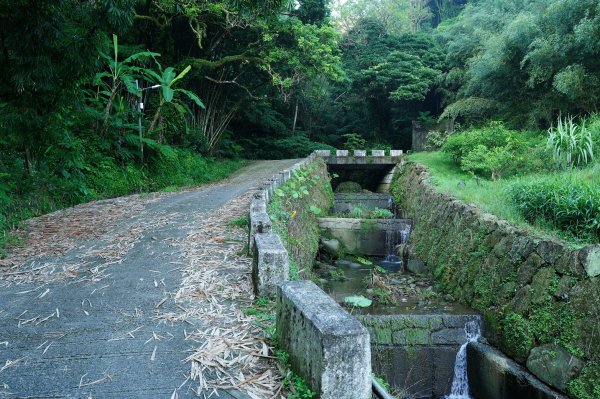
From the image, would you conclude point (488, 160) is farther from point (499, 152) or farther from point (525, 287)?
point (525, 287)

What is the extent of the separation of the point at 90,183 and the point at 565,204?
11.2m

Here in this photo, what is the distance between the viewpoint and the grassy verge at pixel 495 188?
24.2 ft

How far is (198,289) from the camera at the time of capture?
503 centimetres

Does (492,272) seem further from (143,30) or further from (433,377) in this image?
(143,30)

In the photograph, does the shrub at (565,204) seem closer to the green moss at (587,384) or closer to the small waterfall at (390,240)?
the green moss at (587,384)

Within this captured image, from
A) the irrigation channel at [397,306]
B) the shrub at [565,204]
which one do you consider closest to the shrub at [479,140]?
Answer: the irrigation channel at [397,306]

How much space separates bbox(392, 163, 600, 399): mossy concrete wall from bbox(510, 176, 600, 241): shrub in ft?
1.58

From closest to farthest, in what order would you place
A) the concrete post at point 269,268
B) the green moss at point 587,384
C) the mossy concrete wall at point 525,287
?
the concrete post at point 269,268 → the green moss at point 587,384 → the mossy concrete wall at point 525,287

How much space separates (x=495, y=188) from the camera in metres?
11.1

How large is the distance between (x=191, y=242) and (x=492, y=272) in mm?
5292

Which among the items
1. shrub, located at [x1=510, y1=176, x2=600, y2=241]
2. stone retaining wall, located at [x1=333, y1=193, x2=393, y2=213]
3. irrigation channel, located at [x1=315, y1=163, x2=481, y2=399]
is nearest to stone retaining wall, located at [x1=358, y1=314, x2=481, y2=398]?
irrigation channel, located at [x1=315, y1=163, x2=481, y2=399]

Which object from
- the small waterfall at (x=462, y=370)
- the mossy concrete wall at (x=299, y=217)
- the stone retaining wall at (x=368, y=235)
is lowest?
the small waterfall at (x=462, y=370)

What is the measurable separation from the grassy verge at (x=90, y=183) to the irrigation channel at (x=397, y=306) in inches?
223

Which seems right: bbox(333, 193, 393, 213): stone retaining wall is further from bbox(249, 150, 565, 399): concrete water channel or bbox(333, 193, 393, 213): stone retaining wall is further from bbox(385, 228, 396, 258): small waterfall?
bbox(385, 228, 396, 258): small waterfall
